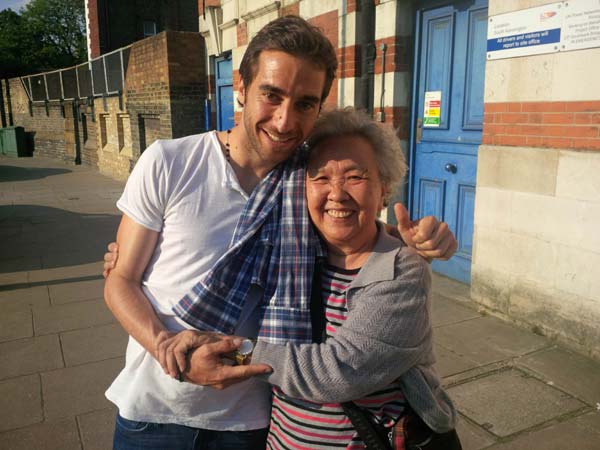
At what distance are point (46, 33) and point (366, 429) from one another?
56.8 metres

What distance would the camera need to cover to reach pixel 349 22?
641 centimetres

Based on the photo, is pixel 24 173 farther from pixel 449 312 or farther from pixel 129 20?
pixel 449 312

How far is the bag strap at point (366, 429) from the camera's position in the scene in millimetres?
1513

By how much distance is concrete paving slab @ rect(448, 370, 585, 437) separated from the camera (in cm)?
319

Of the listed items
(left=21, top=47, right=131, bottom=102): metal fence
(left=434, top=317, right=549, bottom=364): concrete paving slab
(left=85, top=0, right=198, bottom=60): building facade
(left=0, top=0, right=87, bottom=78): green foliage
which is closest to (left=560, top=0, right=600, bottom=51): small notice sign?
(left=434, top=317, right=549, bottom=364): concrete paving slab

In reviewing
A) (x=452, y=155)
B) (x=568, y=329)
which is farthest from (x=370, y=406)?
(x=452, y=155)

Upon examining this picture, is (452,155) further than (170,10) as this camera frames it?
No

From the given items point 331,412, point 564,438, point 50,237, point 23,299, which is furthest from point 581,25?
point 50,237

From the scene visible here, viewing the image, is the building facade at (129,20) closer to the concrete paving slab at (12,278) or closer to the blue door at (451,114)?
the concrete paving slab at (12,278)

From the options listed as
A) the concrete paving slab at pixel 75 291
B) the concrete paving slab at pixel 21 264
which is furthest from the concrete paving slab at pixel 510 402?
the concrete paving slab at pixel 21 264

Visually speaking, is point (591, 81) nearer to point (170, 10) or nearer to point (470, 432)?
point (470, 432)

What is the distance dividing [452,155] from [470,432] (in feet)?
10.8

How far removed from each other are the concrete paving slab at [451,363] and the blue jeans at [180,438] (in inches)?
91.7

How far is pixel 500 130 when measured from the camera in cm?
456
